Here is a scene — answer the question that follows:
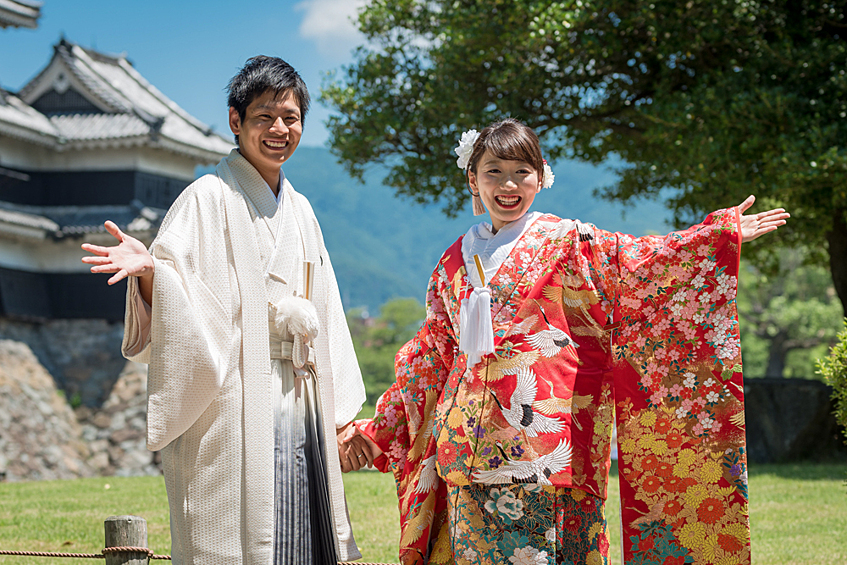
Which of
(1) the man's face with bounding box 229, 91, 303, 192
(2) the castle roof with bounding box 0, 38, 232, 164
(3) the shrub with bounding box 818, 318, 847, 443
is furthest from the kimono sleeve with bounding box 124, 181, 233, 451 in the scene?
(2) the castle roof with bounding box 0, 38, 232, 164

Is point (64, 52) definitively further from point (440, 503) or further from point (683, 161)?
point (440, 503)

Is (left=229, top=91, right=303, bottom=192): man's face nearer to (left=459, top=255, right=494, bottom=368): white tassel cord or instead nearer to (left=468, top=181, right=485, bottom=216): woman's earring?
(left=468, top=181, right=485, bottom=216): woman's earring

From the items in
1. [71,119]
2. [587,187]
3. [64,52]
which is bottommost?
[71,119]

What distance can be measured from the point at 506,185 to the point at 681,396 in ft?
3.30

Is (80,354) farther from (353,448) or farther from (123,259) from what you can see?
(123,259)

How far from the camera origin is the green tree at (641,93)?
8.23 meters

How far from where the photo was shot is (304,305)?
2.69 metres

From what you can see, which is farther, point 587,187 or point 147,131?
point 587,187

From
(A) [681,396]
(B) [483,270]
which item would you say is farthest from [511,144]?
(A) [681,396]

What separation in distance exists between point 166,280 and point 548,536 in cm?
155

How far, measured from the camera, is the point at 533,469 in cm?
252

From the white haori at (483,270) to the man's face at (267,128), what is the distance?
782mm

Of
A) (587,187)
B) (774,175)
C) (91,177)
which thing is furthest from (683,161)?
(587,187)

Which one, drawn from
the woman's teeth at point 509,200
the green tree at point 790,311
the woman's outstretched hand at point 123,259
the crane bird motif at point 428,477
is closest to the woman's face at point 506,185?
the woman's teeth at point 509,200
